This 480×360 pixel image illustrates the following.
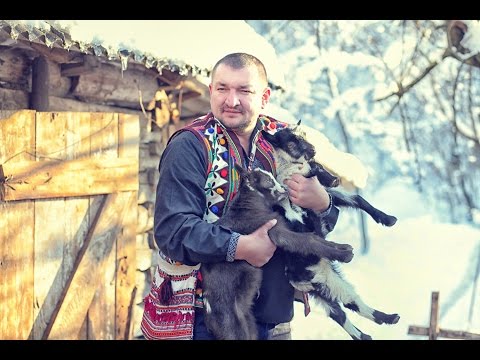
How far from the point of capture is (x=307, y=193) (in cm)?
306

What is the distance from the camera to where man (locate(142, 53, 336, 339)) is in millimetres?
2717

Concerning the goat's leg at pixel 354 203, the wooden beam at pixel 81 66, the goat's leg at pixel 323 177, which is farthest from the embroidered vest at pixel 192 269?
the wooden beam at pixel 81 66

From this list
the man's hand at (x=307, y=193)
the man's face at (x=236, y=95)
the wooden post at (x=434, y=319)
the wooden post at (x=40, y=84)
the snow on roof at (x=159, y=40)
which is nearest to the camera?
the man's face at (x=236, y=95)

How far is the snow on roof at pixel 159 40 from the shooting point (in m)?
4.57

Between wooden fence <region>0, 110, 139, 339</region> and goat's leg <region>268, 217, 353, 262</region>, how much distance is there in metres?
1.92

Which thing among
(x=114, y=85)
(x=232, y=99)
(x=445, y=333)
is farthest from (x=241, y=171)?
(x=445, y=333)

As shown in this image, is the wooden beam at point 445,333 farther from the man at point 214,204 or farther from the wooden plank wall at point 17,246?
the wooden plank wall at point 17,246

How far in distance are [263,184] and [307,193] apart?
21cm

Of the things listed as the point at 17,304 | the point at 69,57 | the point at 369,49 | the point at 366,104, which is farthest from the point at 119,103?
the point at 366,104

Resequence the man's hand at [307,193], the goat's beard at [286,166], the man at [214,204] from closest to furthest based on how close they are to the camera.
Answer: the man at [214,204] < the man's hand at [307,193] < the goat's beard at [286,166]

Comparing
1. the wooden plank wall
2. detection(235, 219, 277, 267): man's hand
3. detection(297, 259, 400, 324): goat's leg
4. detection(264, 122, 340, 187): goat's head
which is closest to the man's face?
detection(264, 122, 340, 187): goat's head

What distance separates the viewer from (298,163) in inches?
129

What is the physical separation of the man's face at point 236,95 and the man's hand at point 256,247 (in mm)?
499

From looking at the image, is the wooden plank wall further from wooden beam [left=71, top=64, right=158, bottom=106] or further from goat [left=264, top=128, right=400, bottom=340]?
goat [left=264, top=128, right=400, bottom=340]
